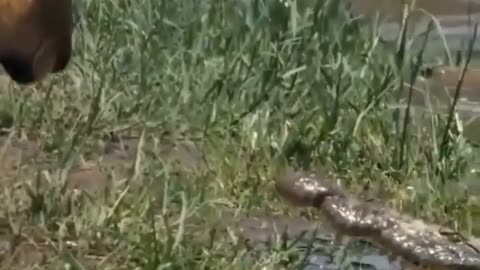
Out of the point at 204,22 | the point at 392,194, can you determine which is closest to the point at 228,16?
the point at 204,22

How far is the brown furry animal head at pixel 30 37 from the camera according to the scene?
9.39ft

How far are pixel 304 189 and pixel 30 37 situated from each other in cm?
75

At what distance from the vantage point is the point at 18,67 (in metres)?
2.89

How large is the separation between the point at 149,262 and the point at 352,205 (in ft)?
1.67

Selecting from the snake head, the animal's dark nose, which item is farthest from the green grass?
the animal's dark nose

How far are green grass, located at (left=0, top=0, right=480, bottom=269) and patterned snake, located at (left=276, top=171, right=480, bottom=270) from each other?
6cm

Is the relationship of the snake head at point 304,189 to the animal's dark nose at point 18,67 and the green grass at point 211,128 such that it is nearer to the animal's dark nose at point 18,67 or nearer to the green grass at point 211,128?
the green grass at point 211,128

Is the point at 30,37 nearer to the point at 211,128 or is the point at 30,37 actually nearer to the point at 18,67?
the point at 18,67

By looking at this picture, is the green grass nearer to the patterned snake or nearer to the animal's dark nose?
the patterned snake

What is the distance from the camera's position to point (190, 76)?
3928 millimetres

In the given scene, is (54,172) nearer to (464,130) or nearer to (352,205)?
(352,205)

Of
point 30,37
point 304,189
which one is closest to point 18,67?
point 30,37

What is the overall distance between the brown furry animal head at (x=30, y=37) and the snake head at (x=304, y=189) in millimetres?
614

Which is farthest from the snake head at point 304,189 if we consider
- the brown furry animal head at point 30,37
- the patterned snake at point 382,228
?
the brown furry animal head at point 30,37
